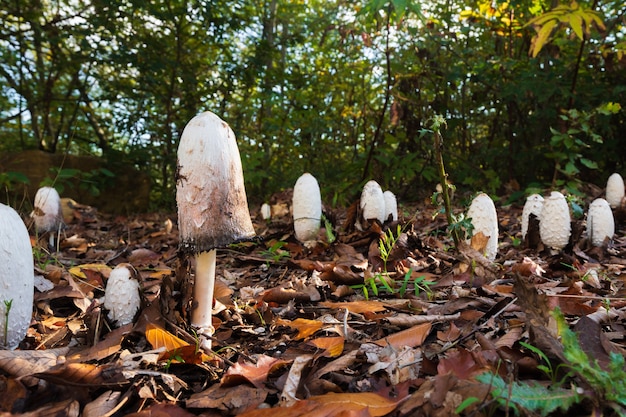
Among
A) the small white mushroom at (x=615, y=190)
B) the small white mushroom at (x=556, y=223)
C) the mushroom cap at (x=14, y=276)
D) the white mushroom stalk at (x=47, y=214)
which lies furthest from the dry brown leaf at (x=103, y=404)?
the small white mushroom at (x=615, y=190)

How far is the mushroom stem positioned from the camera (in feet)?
6.06

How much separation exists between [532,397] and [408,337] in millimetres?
645

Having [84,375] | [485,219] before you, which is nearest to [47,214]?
[84,375]

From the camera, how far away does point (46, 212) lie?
4.02 meters

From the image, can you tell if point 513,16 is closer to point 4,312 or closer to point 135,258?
point 135,258

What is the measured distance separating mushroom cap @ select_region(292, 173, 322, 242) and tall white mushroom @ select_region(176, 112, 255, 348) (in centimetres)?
175

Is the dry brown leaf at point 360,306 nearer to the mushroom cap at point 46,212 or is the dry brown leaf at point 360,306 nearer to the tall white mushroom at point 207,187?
the tall white mushroom at point 207,187

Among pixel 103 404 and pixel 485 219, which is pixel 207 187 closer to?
pixel 103 404

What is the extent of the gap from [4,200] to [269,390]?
22.2 ft

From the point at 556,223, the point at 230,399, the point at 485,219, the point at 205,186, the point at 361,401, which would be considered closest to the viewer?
the point at 361,401

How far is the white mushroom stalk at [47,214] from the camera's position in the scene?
400 centimetres

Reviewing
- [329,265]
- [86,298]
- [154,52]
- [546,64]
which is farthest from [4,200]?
[546,64]

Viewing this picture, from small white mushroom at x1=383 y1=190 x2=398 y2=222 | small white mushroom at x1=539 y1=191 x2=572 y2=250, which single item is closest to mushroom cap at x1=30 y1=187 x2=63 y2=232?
small white mushroom at x1=383 y1=190 x2=398 y2=222

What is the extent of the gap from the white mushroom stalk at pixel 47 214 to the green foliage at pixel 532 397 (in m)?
3.84
